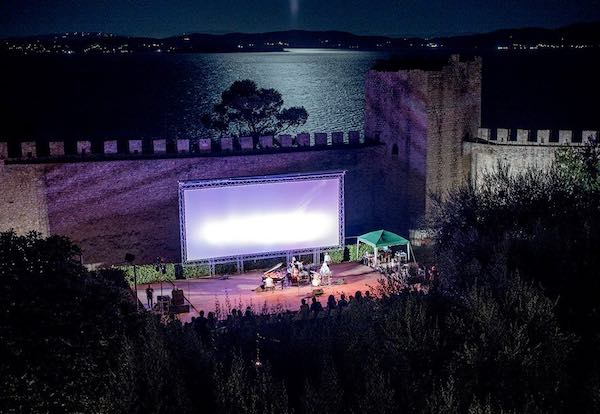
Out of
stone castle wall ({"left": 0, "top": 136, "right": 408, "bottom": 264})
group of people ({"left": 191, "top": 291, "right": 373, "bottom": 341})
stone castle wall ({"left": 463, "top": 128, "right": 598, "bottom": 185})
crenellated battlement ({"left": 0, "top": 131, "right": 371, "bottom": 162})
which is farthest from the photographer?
stone castle wall ({"left": 463, "top": 128, "right": 598, "bottom": 185})

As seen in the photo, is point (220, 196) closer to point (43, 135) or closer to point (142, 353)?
point (142, 353)

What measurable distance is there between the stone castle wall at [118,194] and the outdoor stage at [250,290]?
4.69ft

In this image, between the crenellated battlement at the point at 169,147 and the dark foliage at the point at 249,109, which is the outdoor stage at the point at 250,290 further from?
the dark foliage at the point at 249,109

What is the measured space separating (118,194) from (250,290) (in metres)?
3.67

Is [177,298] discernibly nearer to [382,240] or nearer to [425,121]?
[382,240]

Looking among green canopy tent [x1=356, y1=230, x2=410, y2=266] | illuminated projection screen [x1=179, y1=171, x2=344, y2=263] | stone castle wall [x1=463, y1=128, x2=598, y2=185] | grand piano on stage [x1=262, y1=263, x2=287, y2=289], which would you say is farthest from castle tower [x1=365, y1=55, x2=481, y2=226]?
grand piano on stage [x1=262, y1=263, x2=287, y2=289]

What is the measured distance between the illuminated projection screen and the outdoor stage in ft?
1.84

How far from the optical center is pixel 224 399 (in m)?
6.15

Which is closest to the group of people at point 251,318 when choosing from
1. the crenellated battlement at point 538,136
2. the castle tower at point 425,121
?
the castle tower at point 425,121

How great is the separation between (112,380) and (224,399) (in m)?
1.03

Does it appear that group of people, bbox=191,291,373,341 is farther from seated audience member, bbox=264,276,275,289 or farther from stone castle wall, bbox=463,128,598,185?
stone castle wall, bbox=463,128,598,185

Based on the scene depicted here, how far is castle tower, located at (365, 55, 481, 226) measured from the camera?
17.4m

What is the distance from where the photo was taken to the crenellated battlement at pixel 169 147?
15.8 m

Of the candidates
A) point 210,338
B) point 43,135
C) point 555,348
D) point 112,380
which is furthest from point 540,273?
point 43,135
